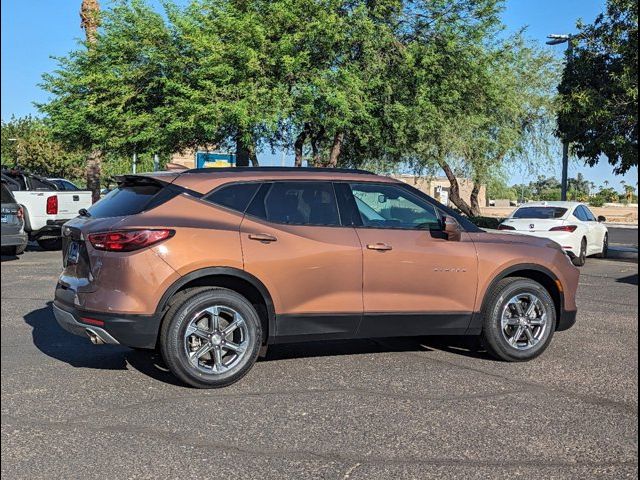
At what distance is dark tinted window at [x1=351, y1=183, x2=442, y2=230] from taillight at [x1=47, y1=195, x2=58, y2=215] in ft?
38.3

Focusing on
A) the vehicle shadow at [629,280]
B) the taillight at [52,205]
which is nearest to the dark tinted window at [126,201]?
the vehicle shadow at [629,280]

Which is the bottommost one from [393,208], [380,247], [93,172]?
Result: [380,247]

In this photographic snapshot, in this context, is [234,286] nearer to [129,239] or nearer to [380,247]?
[129,239]

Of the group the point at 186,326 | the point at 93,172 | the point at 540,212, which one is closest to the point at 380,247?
the point at 186,326

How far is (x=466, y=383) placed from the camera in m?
5.34

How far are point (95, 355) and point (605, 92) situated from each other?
1675cm

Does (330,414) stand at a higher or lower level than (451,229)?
lower

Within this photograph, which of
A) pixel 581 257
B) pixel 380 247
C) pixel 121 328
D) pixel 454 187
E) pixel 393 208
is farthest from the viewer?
pixel 454 187

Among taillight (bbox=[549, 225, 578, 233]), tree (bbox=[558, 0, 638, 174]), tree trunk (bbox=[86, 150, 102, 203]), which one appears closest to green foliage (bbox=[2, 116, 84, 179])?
tree trunk (bbox=[86, 150, 102, 203])

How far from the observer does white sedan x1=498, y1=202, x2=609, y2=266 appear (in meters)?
14.9

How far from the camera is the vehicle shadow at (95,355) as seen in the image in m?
5.62

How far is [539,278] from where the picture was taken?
640 cm

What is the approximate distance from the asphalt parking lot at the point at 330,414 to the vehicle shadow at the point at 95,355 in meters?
0.02

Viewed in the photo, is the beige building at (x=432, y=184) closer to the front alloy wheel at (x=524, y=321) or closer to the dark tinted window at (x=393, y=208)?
the front alloy wheel at (x=524, y=321)
